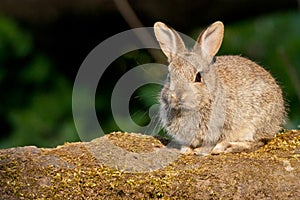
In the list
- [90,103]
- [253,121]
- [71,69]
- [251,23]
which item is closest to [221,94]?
[253,121]

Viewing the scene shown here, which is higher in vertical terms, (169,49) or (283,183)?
(169,49)

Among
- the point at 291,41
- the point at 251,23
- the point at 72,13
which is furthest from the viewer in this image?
the point at 251,23

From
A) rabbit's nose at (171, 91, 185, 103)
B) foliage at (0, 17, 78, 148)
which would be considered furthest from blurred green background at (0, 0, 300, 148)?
rabbit's nose at (171, 91, 185, 103)

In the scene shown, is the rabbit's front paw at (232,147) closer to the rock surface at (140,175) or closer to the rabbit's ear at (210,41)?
the rock surface at (140,175)

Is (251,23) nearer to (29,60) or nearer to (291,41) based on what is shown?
(291,41)

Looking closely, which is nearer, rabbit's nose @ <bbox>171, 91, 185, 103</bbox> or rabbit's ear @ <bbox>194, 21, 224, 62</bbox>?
rabbit's nose @ <bbox>171, 91, 185, 103</bbox>

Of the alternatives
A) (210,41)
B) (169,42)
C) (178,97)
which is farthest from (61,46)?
(178,97)

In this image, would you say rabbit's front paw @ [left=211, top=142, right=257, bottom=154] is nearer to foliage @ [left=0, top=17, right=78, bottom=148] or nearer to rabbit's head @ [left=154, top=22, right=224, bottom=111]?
rabbit's head @ [left=154, top=22, right=224, bottom=111]

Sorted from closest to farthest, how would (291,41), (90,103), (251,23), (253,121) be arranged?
(253,121)
(90,103)
(291,41)
(251,23)
